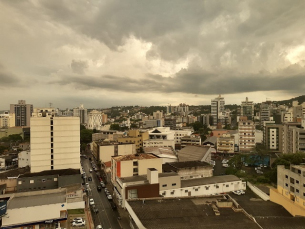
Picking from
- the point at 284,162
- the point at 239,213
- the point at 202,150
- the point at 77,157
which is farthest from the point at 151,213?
the point at 202,150

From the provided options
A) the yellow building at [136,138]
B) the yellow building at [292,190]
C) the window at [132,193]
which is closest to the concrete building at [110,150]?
the yellow building at [136,138]

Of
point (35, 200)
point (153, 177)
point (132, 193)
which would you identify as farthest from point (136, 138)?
point (35, 200)

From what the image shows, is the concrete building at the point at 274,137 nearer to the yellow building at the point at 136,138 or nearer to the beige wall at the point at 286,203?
the yellow building at the point at 136,138

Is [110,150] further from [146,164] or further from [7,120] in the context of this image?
[7,120]

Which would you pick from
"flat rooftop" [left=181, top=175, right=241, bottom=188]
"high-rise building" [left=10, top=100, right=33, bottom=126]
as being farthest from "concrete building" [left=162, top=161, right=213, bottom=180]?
"high-rise building" [left=10, top=100, right=33, bottom=126]

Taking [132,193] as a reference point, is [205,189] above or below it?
below

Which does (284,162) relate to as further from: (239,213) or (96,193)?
(96,193)

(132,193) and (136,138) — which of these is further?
(136,138)
